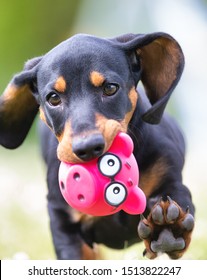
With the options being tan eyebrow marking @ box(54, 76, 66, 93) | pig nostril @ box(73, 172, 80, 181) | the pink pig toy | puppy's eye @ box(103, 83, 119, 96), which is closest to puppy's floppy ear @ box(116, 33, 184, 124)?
puppy's eye @ box(103, 83, 119, 96)

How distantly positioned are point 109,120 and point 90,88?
165mm

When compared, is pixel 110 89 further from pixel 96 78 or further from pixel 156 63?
pixel 156 63

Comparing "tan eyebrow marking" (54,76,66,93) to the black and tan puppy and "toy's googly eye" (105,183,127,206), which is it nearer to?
the black and tan puppy

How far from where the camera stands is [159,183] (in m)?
3.41

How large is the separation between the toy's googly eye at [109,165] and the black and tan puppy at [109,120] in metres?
0.03

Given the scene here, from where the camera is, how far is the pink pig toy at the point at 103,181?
2.85 meters

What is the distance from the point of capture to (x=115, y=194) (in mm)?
2855

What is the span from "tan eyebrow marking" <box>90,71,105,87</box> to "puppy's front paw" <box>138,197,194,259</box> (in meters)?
0.48

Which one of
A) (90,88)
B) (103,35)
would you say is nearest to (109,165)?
(90,88)

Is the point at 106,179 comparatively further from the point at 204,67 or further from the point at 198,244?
the point at 204,67

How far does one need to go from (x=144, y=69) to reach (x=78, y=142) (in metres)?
0.70

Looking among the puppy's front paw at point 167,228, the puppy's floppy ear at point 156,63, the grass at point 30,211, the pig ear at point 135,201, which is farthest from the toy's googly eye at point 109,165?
the grass at point 30,211

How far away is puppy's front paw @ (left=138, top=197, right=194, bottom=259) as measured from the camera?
312cm

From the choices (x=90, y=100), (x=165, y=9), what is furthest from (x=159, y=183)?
(x=165, y=9)
